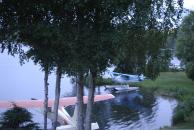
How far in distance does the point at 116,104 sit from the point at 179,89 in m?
10.2

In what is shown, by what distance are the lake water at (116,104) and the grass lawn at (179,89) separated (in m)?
1.58

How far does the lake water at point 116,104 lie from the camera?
3656 cm

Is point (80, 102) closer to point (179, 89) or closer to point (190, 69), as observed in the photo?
point (179, 89)

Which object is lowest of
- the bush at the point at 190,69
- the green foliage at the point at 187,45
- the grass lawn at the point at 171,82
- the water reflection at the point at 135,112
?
the water reflection at the point at 135,112

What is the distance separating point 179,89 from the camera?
178 ft

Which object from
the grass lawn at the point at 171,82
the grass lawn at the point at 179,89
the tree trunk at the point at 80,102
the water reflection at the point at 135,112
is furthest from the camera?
the grass lawn at the point at 171,82

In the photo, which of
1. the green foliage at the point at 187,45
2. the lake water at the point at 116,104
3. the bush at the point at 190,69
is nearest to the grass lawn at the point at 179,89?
the bush at the point at 190,69

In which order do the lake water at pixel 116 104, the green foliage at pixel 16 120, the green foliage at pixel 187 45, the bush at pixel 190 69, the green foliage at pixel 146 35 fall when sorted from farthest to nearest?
1. the bush at pixel 190 69
2. the green foliage at pixel 187 45
3. the lake water at pixel 116 104
4. the green foliage at pixel 16 120
5. the green foliage at pixel 146 35

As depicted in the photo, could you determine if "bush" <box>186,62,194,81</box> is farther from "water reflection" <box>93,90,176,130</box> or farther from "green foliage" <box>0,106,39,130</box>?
"green foliage" <box>0,106,39,130</box>

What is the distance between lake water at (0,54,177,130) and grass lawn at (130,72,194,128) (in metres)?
1.58

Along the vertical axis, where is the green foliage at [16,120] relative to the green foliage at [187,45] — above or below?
below

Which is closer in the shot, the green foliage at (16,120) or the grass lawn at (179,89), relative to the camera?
the green foliage at (16,120)

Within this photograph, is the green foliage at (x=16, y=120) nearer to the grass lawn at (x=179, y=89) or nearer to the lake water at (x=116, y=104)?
the lake water at (x=116, y=104)

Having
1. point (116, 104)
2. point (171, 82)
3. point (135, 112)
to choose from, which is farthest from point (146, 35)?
point (171, 82)
